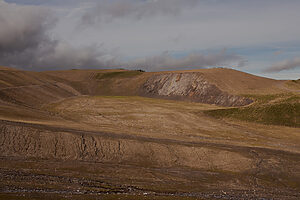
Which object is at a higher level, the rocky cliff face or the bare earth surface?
the rocky cliff face

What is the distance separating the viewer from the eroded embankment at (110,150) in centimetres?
3344

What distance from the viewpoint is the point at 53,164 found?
2964cm

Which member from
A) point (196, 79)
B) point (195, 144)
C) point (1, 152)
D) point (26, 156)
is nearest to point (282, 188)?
point (195, 144)

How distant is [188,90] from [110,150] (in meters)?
79.3

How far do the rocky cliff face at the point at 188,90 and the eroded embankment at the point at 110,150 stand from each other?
5452 cm

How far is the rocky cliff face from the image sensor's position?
3718 inches

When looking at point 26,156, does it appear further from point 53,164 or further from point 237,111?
point 237,111

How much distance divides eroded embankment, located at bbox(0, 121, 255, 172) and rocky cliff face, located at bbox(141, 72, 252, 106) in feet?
179

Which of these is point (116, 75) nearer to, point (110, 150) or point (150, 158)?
point (110, 150)

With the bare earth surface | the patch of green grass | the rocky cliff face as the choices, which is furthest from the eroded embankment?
the patch of green grass

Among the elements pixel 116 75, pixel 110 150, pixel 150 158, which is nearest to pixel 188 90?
pixel 116 75

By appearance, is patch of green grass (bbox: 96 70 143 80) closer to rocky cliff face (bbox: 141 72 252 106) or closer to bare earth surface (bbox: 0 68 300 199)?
rocky cliff face (bbox: 141 72 252 106)

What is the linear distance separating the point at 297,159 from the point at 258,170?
8.70 metres

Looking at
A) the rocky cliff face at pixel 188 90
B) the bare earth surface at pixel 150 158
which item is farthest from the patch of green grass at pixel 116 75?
the bare earth surface at pixel 150 158
